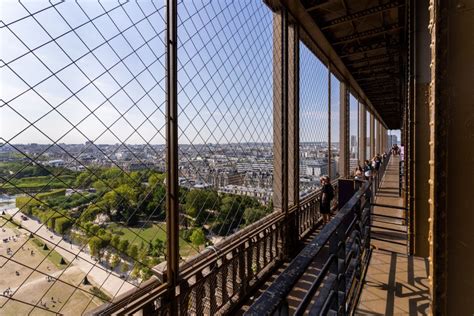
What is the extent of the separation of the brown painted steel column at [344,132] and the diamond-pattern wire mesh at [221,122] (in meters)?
4.49

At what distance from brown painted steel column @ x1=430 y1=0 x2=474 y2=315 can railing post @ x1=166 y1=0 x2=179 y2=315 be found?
4.93 ft

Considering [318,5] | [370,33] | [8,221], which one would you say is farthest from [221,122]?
[370,33]

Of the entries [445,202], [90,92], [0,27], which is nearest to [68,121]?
[90,92]

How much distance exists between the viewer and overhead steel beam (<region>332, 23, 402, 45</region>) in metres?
4.42

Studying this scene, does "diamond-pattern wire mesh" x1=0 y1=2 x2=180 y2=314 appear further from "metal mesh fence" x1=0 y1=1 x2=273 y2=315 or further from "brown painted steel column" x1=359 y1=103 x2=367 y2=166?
"brown painted steel column" x1=359 y1=103 x2=367 y2=166

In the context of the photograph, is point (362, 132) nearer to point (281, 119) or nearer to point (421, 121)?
point (281, 119)

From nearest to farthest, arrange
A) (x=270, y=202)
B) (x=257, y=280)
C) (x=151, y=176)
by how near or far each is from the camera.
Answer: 1. (x=151, y=176)
2. (x=257, y=280)
3. (x=270, y=202)

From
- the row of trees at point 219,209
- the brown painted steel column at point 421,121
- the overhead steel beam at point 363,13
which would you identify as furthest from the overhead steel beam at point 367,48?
the row of trees at point 219,209

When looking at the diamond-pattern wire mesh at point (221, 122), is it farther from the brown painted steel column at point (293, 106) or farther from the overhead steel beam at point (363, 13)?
the overhead steel beam at point (363, 13)

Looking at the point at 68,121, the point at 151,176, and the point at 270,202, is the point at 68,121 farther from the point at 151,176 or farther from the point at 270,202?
the point at 270,202

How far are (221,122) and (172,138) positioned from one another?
0.73m

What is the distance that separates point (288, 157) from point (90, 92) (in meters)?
2.90

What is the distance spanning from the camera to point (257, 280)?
2.95 meters

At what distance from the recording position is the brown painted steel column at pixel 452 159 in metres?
0.79
